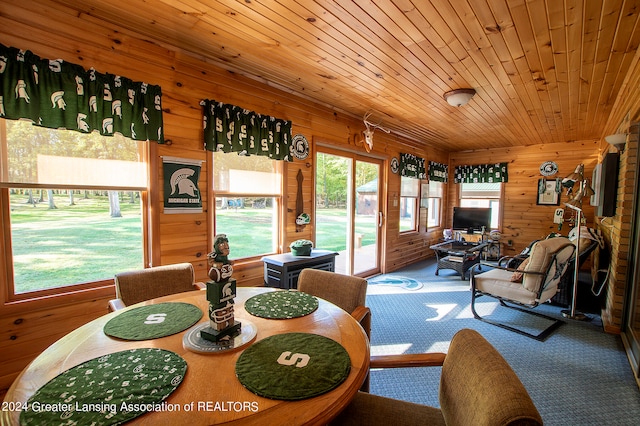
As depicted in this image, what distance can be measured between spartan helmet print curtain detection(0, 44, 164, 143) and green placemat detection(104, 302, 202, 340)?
1.32 m

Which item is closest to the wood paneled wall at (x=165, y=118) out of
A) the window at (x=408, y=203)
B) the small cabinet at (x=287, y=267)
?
the small cabinet at (x=287, y=267)

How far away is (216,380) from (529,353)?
285cm

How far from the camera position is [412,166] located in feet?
17.9

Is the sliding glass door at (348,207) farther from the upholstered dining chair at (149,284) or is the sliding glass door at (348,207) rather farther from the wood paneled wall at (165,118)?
the upholstered dining chair at (149,284)

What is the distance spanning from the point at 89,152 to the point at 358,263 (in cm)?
400

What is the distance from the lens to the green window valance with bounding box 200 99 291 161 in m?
2.52

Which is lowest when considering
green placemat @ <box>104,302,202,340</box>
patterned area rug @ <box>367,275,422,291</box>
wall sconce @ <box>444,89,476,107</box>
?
patterned area rug @ <box>367,275,422,291</box>

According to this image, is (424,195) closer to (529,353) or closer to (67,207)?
(529,353)

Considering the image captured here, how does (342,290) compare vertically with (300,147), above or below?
below

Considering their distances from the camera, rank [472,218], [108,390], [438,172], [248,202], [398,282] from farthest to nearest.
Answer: [438,172] → [472,218] → [398,282] → [248,202] → [108,390]

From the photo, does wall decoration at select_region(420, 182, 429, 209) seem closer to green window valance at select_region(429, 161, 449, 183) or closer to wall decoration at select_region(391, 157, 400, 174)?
green window valance at select_region(429, 161, 449, 183)

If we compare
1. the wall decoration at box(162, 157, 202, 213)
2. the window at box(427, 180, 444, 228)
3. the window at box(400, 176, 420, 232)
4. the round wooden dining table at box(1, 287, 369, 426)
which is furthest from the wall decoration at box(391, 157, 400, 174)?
the round wooden dining table at box(1, 287, 369, 426)

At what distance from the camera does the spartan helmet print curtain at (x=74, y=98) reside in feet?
5.36

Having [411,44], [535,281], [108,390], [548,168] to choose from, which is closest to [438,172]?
[548,168]
